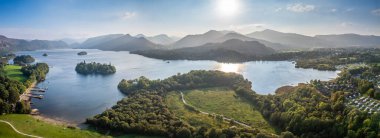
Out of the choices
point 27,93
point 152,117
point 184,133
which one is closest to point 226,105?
point 152,117

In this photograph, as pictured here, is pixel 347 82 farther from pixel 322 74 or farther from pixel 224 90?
pixel 322 74

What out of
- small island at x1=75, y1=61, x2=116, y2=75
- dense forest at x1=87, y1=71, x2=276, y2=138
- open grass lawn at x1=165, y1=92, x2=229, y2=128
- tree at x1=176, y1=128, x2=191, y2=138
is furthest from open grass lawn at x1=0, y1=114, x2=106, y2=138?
small island at x1=75, y1=61, x2=116, y2=75

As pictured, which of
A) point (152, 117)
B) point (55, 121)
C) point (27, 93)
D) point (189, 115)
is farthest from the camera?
point (27, 93)

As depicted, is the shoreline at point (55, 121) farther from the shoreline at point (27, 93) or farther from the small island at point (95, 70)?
the small island at point (95, 70)

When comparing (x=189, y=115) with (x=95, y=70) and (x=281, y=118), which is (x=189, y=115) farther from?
(x=95, y=70)

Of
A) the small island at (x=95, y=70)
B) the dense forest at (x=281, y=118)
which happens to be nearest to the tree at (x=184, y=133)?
the dense forest at (x=281, y=118)

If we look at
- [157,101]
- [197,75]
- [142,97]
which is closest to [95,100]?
[142,97]
